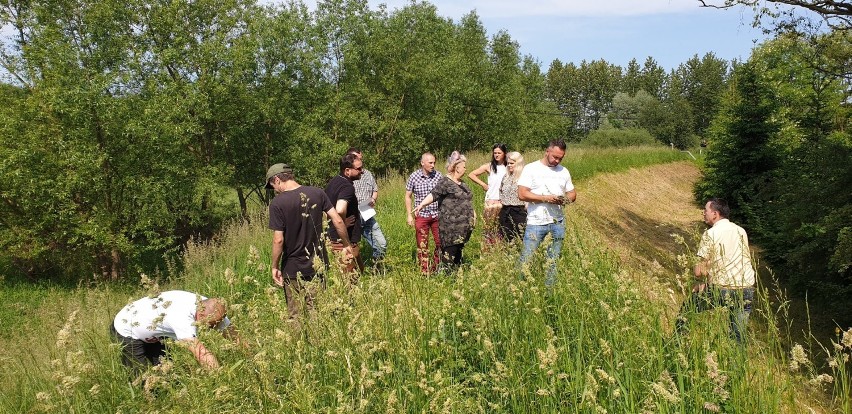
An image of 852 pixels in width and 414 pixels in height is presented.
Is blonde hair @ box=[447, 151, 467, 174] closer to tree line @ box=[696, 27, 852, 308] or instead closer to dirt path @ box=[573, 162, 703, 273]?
tree line @ box=[696, 27, 852, 308]

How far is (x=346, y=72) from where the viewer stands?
86.6 feet

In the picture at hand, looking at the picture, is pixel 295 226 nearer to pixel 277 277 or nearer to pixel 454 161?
pixel 277 277

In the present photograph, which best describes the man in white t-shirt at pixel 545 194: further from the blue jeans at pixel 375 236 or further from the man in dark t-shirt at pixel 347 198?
the blue jeans at pixel 375 236

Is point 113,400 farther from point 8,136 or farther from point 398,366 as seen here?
point 8,136

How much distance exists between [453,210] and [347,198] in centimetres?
143

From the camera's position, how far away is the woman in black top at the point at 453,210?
20.8 feet

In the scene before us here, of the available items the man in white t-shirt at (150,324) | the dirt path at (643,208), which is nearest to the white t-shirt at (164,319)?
the man in white t-shirt at (150,324)

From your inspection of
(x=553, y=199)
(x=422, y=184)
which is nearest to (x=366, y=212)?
(x=422, y=184)

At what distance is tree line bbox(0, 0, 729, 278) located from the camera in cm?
1655

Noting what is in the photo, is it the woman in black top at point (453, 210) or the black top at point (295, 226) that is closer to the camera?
the black top at point (295, 226)

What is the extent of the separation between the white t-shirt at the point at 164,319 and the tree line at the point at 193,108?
14.9 m

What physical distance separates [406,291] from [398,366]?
99cm

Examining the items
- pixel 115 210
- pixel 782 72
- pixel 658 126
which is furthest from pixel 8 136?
pixel 658 126

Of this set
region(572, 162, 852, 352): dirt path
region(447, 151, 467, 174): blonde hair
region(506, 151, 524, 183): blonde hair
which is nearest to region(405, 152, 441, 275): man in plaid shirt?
region(447, 151, 467, 174): blonde hair
